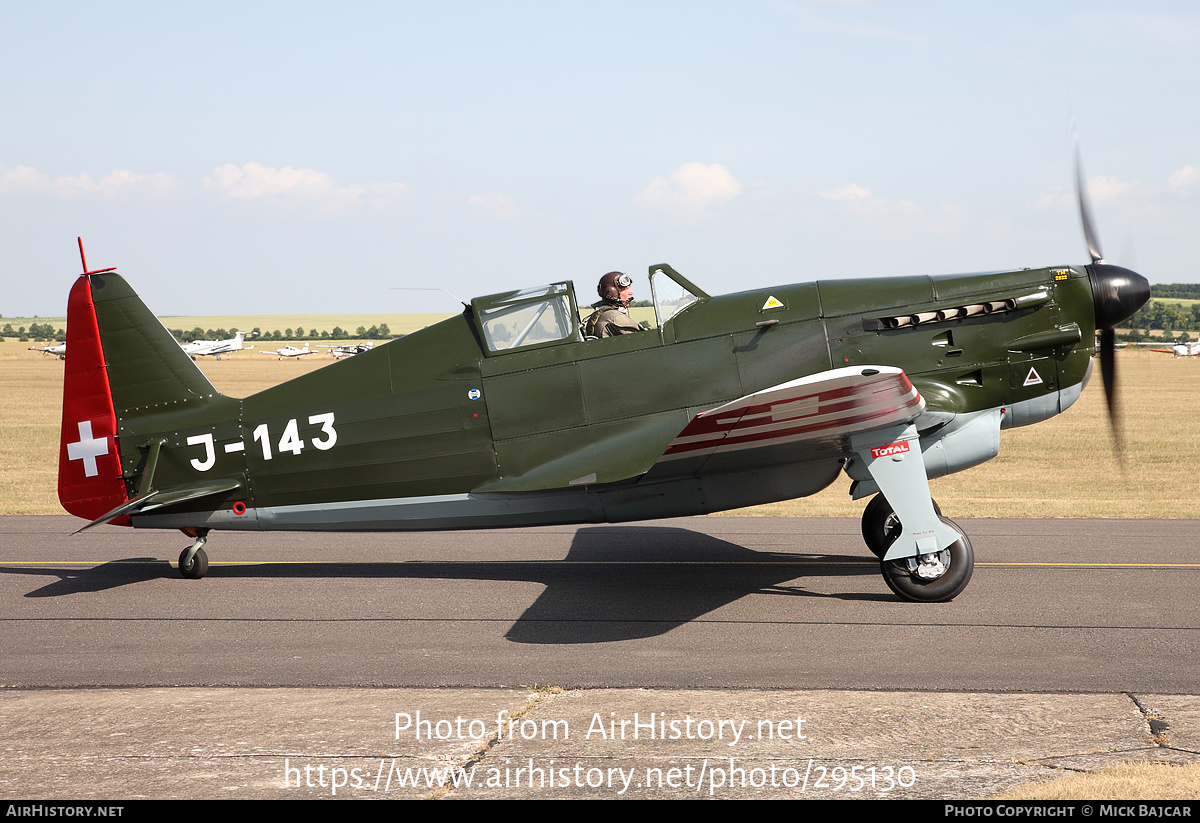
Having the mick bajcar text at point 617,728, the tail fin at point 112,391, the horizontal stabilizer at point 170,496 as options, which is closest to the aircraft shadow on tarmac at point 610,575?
the horizontal stabilizer at point 170,496

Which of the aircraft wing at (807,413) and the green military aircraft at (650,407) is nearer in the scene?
the aircraft wing at (807,413)

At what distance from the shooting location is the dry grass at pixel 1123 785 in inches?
154

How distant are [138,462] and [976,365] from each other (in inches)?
301

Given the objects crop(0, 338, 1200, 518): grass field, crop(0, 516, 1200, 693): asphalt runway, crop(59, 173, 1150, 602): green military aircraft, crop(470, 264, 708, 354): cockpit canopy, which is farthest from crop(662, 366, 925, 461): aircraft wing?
Result: crop(0, 338, 1200, 518): grass field

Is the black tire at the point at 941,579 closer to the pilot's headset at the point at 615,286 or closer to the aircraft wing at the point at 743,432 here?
the aircraft wing at the point at 743,432

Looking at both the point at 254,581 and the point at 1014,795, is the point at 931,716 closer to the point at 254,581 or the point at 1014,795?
the point at 1014,795

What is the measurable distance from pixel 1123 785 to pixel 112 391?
28.8 ft

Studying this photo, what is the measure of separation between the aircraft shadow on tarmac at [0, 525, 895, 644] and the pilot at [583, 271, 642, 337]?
7.55 ft

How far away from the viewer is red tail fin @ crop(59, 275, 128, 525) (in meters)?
9.05

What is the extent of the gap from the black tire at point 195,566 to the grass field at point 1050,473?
593 cm

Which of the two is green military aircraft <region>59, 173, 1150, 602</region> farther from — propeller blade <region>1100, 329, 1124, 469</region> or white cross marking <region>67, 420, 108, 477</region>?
white cross marking <region>67, 420, 108, 477</region>


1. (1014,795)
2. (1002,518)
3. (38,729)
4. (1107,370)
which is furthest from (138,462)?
(1002,518)
